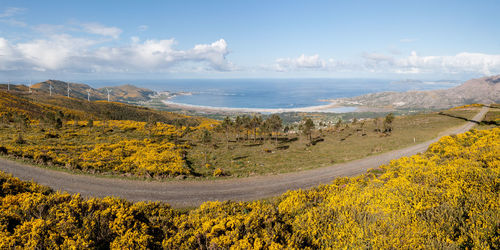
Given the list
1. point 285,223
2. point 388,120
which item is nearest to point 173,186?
point 285,223

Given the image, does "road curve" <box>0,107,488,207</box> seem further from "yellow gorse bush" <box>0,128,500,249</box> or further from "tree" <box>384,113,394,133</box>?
"tree" <box>384,113,394,133</box>

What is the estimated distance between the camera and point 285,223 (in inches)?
351

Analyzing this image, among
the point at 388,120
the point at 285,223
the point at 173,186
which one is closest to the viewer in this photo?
the point at 285,223

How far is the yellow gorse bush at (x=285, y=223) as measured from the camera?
7.07 metres

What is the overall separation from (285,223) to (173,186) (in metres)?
14.1

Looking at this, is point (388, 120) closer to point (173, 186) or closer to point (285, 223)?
point (173, 186)

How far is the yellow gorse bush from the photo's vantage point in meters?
7.07

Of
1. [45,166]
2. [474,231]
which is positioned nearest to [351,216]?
[474,231]

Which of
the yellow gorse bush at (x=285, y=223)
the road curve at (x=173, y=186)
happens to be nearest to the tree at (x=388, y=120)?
the road curve at (x=173, y=186)

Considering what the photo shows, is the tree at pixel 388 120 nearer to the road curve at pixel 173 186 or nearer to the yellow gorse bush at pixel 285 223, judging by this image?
the road curve at pixel 173 186

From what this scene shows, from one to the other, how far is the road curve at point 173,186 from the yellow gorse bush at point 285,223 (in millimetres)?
7576

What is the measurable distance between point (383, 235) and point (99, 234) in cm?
1043

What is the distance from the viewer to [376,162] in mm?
28875

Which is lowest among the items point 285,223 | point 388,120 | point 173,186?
point 173,186
